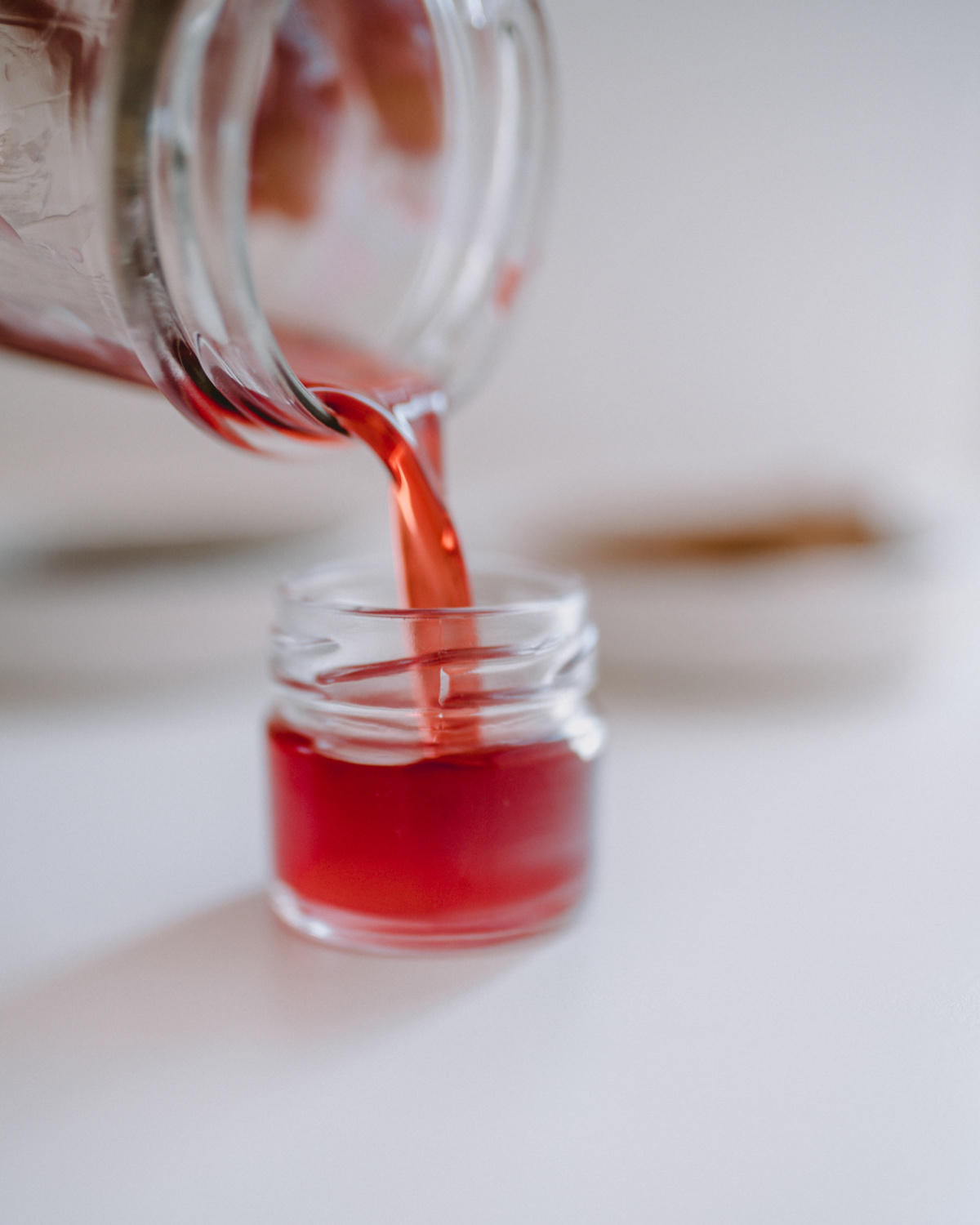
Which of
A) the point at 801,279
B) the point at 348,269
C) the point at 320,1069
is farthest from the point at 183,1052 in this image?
the point at 801,279

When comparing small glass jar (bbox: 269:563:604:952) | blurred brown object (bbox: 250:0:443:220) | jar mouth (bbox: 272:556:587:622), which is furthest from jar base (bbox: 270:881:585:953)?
blurred brown object (bbox: 250:0:443:220)

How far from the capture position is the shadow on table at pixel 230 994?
19.2 inches

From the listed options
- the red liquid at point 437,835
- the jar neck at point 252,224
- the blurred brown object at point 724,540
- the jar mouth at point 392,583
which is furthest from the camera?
the blurred brown object at point 724,540

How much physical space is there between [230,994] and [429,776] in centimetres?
13

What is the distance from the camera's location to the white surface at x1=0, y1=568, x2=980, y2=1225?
1.33 feet

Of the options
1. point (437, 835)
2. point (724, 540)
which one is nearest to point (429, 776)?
point (437, 835)

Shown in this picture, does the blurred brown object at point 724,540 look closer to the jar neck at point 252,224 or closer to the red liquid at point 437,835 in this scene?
the jar neck at point 252,224

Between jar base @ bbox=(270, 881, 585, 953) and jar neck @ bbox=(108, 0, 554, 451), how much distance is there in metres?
0.22

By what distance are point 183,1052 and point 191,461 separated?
97 centimetres

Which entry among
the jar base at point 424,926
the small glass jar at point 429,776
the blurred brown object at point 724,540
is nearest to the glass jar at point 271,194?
the small glass jar at point 429,776

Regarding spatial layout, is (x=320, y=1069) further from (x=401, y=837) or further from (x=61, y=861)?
(x=61, y=861)

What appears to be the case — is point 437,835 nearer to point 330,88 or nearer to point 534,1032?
point 534,1032

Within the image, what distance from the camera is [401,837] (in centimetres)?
54

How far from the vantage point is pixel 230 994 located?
0.52 m
